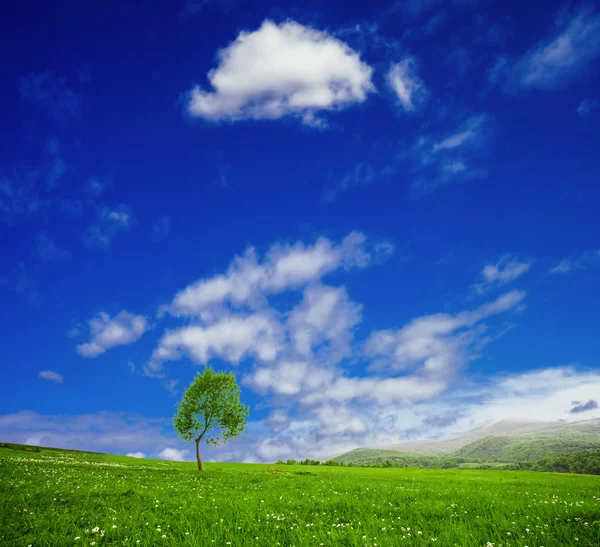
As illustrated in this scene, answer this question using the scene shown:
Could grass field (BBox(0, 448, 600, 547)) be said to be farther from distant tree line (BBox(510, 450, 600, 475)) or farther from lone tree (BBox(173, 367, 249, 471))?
distant tree line (BBox(510, 450, 600, 475))

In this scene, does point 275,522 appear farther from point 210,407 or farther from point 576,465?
point 576,465

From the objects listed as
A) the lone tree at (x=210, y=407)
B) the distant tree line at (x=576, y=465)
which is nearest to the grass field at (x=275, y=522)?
the lone tree at (x=210, y=407)

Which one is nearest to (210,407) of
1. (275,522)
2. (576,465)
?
(275,522)

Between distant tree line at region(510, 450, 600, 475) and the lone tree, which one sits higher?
the lone tree

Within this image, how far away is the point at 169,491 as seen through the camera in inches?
595

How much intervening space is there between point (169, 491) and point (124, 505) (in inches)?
165

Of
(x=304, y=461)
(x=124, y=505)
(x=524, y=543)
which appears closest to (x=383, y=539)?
(x=524, y=543)

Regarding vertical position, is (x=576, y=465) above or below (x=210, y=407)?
below

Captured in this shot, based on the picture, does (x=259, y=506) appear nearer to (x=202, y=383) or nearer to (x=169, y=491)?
(x=169, y=491)

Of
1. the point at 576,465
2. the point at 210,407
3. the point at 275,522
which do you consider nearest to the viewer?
the point at 275,522

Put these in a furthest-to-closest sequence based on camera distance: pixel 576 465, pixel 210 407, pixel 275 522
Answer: pixel 576 465
pixel 210 407
pixel 275 522

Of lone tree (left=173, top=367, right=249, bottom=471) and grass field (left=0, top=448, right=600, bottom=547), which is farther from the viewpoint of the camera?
lone tree (left=173, top=367, right=249, bottom=471)

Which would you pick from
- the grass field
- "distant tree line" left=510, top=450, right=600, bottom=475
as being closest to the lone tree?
the grass field

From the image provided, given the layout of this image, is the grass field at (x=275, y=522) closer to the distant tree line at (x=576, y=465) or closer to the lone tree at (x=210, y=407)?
the lone tree at (x=210, y=407)
